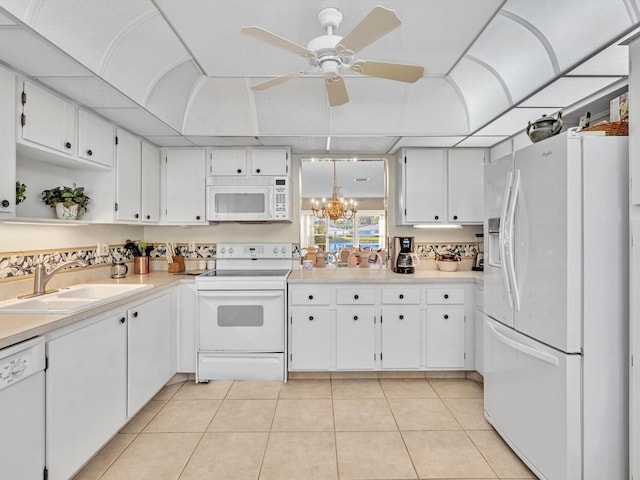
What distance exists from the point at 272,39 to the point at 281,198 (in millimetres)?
1913

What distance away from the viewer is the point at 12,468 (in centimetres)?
140

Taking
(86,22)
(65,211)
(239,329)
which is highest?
(86,22)

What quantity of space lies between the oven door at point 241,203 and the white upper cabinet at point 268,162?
158mm

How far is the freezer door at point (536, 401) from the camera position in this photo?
1604mm

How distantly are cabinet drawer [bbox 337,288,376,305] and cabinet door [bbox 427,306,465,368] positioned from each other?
22.0 inches

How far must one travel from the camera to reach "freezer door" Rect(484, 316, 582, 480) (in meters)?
1.60

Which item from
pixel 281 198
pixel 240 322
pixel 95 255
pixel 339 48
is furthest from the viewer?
pixel 281 198

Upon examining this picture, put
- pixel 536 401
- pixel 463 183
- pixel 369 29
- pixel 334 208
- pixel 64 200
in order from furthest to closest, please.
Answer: pixel 334 208, pixel 463 183, pixel 64 200, pixel 536 401, pixel 369 29

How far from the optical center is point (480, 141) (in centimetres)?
325

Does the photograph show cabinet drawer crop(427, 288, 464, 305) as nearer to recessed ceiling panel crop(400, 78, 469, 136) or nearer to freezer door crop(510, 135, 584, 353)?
freezer door crop(510, 135, 584, 353)

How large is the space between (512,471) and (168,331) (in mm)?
2619

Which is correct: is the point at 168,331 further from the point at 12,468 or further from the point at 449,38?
the point at 449,38

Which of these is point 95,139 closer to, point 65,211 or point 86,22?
point 65,211

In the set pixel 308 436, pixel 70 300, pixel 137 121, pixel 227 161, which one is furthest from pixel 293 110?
pixel 308 436
